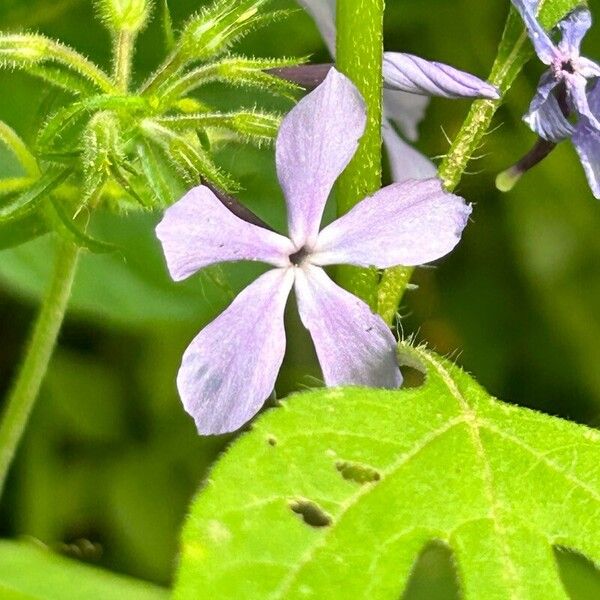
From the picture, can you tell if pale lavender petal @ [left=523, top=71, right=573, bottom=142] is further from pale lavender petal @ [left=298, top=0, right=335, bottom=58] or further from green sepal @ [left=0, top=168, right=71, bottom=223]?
green sepal @ [left=0, top=168, right=71, bottom=223]

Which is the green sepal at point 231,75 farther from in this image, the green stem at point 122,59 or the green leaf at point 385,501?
the green leaf at point 385,501

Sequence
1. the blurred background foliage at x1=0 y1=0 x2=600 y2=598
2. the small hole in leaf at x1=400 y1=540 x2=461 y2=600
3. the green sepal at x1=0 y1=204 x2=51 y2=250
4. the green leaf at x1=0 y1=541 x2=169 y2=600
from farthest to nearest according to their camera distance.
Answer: the blurred background foliage at x1=0 y1=0 x2=600 y2=598, the small hole in leaf at x1=400 y1=540 x2=461 y2=600, the green leaf at x1=0 y1=541 x2=169 y2=600, the green sepal at x1=0 y1=204 x2=51 y2=250

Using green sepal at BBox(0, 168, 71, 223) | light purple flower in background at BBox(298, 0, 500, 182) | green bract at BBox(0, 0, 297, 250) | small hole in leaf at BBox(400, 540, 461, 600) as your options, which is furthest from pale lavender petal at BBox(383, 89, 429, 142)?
small hole in leaf at BBox(400, 540, 461, 600)

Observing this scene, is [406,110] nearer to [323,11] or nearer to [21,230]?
[323,11]

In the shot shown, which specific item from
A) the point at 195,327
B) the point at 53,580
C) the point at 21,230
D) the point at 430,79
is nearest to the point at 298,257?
the point at 430,79

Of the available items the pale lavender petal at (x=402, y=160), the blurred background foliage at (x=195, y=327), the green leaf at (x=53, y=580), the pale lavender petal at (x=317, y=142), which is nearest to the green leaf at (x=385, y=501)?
the pale lavender petal at (x=317, y=142)

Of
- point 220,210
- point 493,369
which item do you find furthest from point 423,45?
point 220,210
